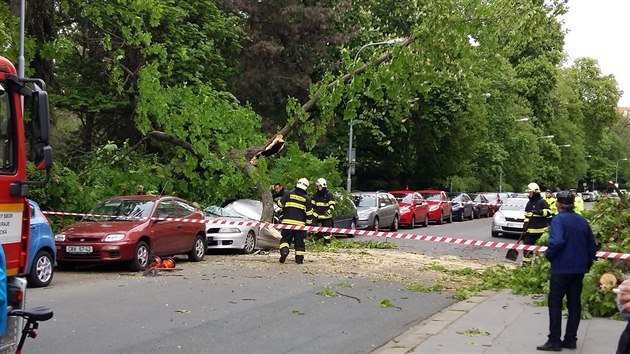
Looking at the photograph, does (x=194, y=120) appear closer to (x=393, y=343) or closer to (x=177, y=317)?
(x=177, y=317)

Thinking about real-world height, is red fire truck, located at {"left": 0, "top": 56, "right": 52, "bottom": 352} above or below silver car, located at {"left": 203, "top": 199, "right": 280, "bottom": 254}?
above

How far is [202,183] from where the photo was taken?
19.2 meters

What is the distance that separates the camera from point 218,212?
59.0 feet

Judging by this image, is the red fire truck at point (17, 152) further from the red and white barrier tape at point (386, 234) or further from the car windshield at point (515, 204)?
the car windshield at point (515, 204)

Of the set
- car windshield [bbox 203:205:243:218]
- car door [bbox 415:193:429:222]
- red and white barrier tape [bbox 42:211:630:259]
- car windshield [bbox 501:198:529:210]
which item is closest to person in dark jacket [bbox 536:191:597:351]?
red and white barrier tape [bbox 42:211:630:259]

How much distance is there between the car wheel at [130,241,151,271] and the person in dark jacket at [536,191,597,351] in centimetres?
798

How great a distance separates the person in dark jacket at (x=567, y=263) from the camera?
738cm

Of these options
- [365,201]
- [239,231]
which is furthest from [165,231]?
[365,201]

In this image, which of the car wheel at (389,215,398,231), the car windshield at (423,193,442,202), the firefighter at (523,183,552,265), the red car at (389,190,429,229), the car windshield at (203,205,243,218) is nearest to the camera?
the firefighter at (523,183,552,265)

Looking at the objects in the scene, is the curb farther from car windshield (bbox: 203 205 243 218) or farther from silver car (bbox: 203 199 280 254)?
car windshield (bbox: 203 205 243 218)

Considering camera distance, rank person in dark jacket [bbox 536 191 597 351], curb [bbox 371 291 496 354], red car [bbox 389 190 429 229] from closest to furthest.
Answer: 1. person in dark jacket [bbox 536 191 597 351]
2. curb [bbox 371 291 496 354]
3. red car [bbox 389 190 429 229]

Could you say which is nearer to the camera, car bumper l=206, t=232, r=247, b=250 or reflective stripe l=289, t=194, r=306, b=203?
reflective stripe l=289, t=194, r=306, b=203

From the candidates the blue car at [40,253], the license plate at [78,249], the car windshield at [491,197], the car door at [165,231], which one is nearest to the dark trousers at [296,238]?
the car door at [165,231]

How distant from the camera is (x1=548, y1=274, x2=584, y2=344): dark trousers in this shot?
7465 mm
